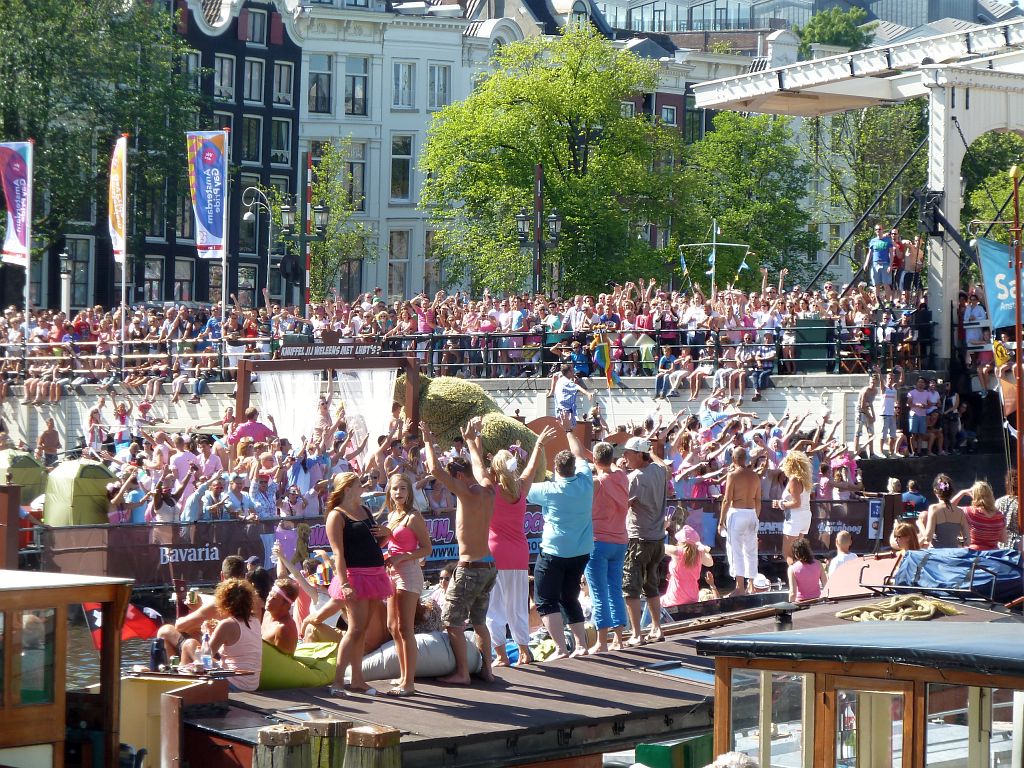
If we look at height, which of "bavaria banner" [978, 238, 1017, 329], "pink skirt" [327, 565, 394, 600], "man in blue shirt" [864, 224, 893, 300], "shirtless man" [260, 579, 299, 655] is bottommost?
"shirtless man" [260, 579, 299, 655]

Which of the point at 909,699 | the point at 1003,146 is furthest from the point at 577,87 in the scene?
the point at 909,699

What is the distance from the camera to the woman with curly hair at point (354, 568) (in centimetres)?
1093

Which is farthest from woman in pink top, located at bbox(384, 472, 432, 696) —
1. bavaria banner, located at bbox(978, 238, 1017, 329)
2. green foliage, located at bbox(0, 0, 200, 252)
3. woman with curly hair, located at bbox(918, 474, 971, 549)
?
green foliage, located at bbox(0, 0, 200, 252)

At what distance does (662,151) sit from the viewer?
187 ft

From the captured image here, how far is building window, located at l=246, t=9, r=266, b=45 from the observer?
58.7m

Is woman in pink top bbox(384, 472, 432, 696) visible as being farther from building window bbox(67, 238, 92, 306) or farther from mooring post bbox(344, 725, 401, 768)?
building window bbox(67, 238, 92, 306)

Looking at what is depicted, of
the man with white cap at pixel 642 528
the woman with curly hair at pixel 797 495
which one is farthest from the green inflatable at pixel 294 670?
the woman with curly hair at pixel 797 495

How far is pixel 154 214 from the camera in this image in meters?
55.8

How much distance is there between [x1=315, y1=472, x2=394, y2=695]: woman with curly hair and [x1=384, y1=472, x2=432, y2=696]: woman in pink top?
0.16 metres

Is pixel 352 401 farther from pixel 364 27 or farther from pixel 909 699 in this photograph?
pixel 364 27

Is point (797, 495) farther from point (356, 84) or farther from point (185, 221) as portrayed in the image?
point (356, 84)

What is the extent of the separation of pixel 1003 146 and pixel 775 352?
42.5 metres

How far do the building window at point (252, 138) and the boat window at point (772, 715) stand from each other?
52.0 m

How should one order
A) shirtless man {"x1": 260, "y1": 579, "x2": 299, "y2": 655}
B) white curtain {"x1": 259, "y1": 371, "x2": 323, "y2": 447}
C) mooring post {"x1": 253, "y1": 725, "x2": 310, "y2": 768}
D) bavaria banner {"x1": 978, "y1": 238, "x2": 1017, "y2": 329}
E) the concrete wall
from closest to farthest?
mooring post {"x1": 253, "y1": 725, "x2": 310, "y2": 768} → shirtless man {"x1": 260, "y1": 579, "x2": 299, "y2": 655} → bavaria banner {"x1": 978, "y1": 238, "x2": 1017, "y2": 329} → white curtain {"x1": 259, "y1": 371, "x2": 323, "y2": 447} → the concrete wall
